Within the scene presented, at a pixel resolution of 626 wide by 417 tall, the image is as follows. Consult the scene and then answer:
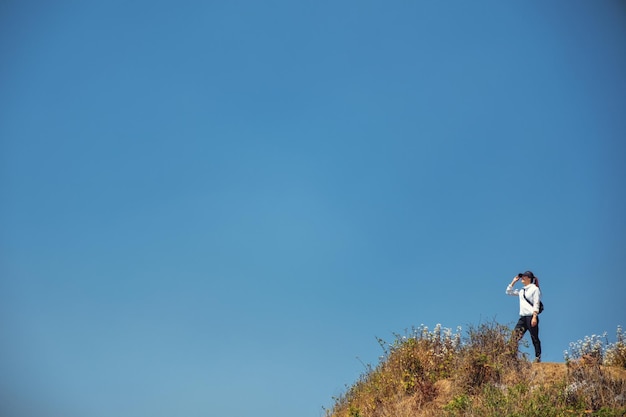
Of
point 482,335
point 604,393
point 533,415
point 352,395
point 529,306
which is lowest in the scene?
point 533,415

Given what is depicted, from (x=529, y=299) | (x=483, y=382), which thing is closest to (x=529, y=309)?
(x=529, y=299)

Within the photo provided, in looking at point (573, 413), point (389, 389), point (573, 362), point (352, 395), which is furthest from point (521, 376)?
point (352, 395)

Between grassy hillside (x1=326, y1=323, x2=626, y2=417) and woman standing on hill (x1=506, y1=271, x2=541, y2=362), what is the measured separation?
0.69 metres

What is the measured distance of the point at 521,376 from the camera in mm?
12195

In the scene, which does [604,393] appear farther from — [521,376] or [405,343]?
[405,343]

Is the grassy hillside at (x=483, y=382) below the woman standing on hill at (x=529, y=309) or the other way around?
below

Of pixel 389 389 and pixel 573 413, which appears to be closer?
pixel 573 413

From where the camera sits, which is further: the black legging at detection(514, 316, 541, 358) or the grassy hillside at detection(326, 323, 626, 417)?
the black legging at detection(514, 316, 541, 358)

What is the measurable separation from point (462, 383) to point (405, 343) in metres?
2.11

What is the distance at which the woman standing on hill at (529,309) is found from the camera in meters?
13.7

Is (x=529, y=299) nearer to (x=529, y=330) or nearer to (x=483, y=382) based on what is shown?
(x=529, y=330)

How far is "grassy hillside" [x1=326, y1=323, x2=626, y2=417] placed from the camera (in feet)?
34.4

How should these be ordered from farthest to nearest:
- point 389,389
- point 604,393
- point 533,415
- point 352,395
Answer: point 352,395 → point 389,389 → point 604,393 → point 533,415

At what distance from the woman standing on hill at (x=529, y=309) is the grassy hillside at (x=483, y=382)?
0.69m
